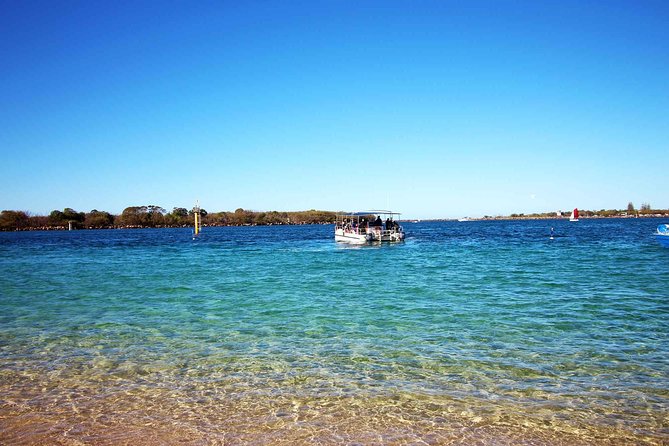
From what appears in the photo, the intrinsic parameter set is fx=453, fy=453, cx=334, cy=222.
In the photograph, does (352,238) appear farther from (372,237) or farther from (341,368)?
(341,368)

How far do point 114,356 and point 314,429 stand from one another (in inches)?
225

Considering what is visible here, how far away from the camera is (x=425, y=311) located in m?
14.2

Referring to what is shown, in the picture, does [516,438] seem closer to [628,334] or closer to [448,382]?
[448,382]

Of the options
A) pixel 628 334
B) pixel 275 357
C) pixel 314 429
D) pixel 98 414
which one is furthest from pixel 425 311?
pixel 98 414

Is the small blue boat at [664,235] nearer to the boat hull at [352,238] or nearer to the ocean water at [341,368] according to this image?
the ocean water at [341,368]

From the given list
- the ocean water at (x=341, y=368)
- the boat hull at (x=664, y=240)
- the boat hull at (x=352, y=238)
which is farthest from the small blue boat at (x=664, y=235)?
the boat hull at (x=352, y=238)

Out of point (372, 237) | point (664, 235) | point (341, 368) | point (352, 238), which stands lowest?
point (341, 368)

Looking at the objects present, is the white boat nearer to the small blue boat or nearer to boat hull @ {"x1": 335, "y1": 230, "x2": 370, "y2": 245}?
boat hull @ {"x1": 335, "y1": 230, "x2": 370, "y2": 245}

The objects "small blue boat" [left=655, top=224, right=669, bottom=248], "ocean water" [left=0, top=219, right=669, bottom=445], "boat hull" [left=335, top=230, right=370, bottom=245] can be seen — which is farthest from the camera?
"boat hull" [left=335, top=230, right=370, bottom=245]

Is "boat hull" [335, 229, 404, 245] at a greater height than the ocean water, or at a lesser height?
greater

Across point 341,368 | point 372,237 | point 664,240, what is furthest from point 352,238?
point 341,368

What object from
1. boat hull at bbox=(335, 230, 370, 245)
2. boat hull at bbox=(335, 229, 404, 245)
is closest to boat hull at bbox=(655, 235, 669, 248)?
boat hull at bbox=(335, 229, 404, 245)

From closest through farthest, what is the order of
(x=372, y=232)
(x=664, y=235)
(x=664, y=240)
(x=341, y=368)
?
(x=341, y=368) → (x=664, y=235) → (x=664, y=240) → (x=372, y=232)

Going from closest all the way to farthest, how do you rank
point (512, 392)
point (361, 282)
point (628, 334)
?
point (512, 392) → point (628, 334) → point (361, 282)
